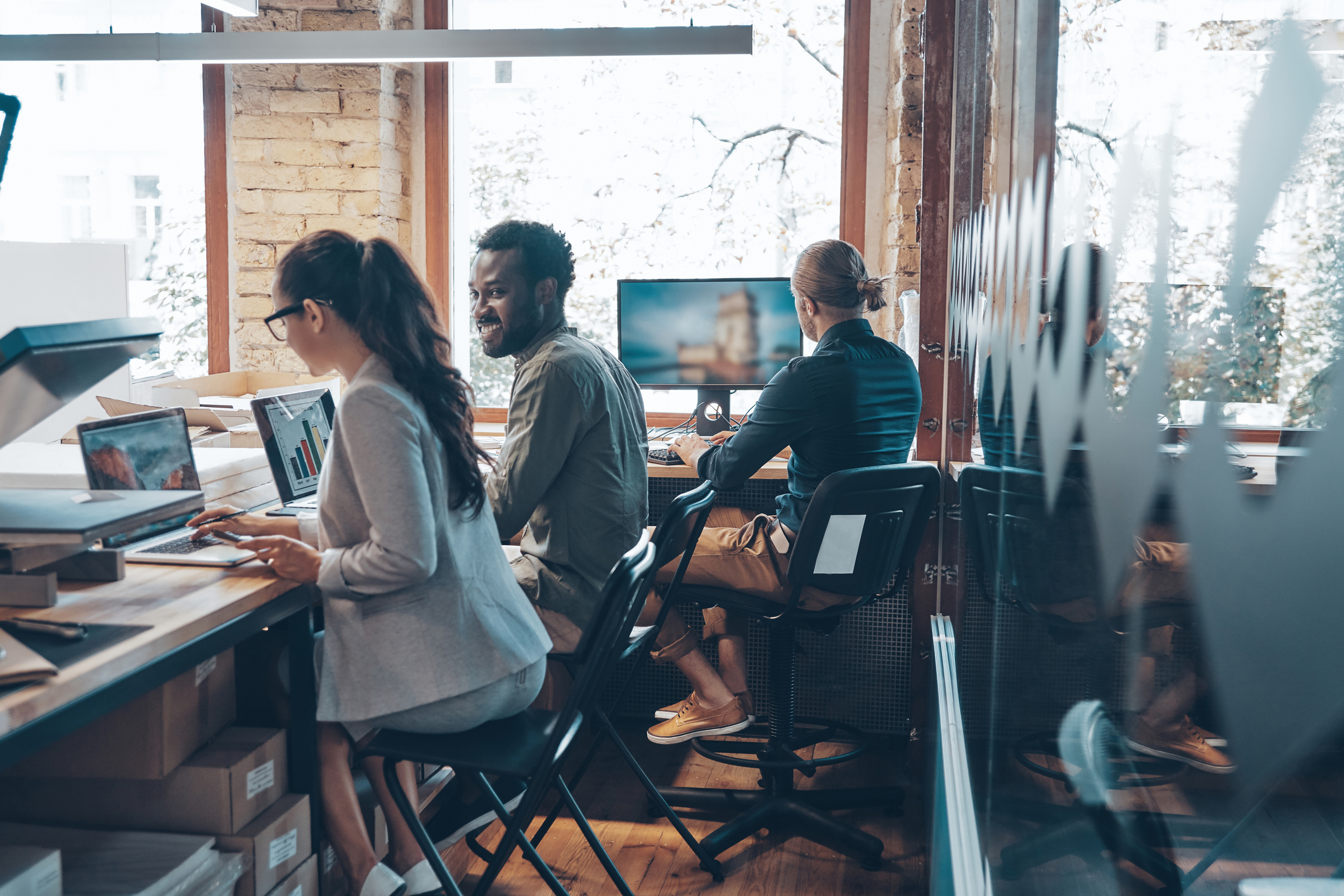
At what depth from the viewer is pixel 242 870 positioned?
146 cm

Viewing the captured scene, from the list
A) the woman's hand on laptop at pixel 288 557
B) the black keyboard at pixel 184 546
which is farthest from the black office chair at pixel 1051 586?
the black keyboard at pixel 184 546

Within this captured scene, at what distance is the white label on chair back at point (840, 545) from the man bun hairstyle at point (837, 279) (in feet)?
1.98

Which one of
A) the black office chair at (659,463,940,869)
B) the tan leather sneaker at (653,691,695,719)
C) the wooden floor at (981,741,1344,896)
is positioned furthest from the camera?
the tan leather sneaker at (653,691,695,719)

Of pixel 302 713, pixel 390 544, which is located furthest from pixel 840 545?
pixel 302 713

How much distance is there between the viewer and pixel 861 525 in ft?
6.98


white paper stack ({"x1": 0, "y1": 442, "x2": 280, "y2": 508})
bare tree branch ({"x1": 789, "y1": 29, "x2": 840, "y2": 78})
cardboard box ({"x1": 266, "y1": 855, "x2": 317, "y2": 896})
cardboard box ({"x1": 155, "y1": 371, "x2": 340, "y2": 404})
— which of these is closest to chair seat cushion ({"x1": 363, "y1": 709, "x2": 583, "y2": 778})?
cardboard box ({"x1": 266, "y1": 855, "x2": 317, "y2": 896})

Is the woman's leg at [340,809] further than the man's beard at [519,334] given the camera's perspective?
No

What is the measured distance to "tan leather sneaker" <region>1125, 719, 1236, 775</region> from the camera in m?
0.19

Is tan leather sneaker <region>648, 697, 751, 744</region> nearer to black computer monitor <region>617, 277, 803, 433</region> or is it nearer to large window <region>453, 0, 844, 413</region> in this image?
black computer monitor <region>617, 277, 803, 433</region>

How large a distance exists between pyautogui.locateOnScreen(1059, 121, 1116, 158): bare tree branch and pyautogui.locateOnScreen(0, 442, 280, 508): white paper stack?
1.81 meters

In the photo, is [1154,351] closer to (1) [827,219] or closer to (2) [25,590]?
(2) [25,590]

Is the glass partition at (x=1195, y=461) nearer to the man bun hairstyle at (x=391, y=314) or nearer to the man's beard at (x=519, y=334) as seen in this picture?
the man bun hairstyle at (x=391, y=314)

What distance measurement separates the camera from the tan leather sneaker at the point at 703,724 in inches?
96.6

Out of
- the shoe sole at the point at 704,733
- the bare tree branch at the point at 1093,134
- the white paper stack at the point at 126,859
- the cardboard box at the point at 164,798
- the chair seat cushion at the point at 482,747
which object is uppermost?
the bare tree branch at the point at 1093,134
